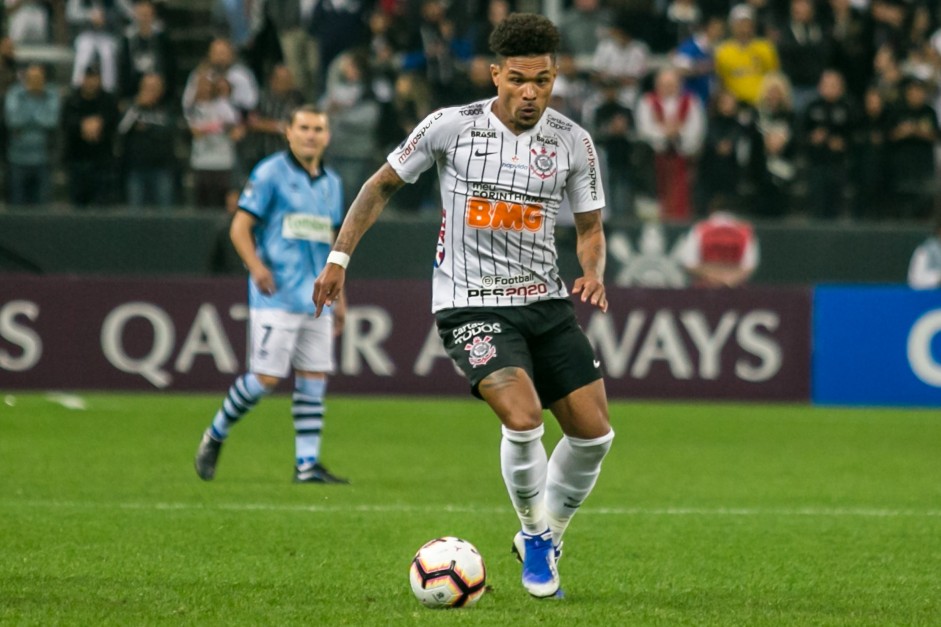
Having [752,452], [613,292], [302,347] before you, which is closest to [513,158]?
[302,347]

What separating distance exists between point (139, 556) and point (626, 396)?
9.30 m

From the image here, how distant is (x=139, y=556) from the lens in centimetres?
718

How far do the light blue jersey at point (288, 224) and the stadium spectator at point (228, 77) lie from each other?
24.5 ft

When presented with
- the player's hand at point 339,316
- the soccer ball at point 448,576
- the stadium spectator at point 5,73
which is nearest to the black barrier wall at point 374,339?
the stadium spectator at point 5,73

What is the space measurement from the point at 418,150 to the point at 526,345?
844 mm

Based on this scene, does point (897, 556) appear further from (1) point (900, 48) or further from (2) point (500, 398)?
(1) point (900, 48)

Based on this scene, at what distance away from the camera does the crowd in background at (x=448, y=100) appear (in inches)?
682

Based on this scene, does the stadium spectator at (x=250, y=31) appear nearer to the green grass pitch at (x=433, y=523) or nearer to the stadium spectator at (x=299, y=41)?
the stadium spectator at (x=299, y=41)

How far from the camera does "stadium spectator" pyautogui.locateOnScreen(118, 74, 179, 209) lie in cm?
1712

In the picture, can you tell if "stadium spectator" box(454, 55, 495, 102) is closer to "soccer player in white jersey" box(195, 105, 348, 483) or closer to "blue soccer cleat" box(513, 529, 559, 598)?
"soccer player in white jersey" box(195, 105, 348, 483)

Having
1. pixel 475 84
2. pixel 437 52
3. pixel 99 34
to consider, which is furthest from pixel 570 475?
pixel 99 34

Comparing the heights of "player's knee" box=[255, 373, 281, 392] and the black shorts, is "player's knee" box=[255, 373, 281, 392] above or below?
below

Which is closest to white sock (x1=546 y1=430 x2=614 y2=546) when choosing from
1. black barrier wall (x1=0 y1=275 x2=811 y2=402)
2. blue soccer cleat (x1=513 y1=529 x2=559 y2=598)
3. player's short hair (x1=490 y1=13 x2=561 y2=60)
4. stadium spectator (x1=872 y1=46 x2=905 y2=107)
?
blue soccer cleat (x1=513 y1=529 x2=559 y2=598)

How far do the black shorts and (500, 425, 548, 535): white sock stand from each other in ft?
0.68
